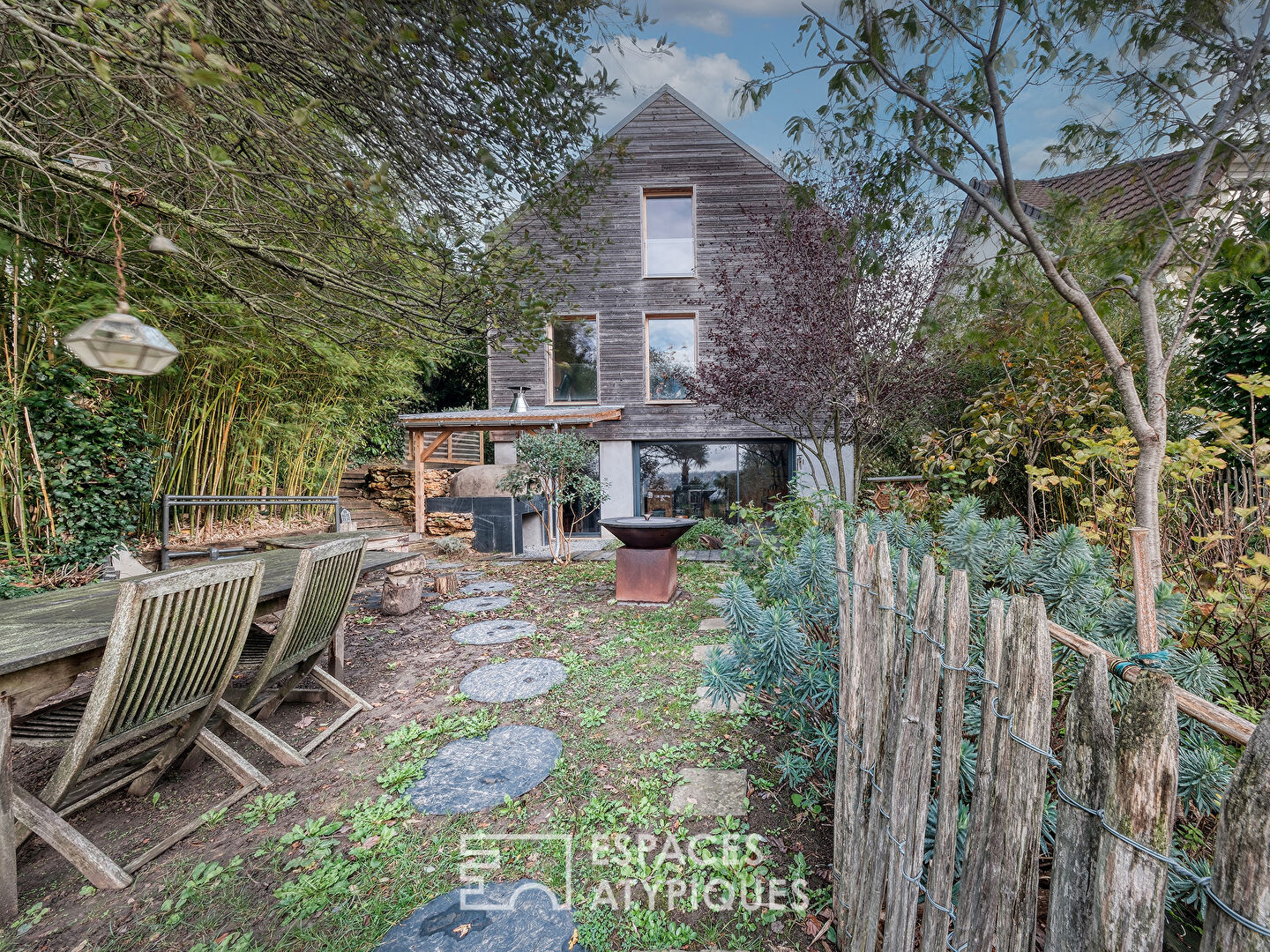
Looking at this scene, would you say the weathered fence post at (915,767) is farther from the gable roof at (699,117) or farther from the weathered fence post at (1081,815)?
the gable roof at (699,117)

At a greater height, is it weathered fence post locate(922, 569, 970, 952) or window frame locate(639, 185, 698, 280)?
window frame locate(639, 185, 698, 280)

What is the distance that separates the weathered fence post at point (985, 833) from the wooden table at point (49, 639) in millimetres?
2548

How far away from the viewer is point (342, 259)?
3.45 meters

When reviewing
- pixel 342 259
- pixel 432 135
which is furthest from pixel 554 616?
pixel 432 135

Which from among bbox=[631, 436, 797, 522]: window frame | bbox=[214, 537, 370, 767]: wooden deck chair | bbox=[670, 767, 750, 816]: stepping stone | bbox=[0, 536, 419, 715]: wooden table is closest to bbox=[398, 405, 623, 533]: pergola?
bbox=[631, 436, 797, 522]: window frame

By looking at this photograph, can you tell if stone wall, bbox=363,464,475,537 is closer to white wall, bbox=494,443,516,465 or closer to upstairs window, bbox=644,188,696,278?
white wall, bbox=494,443,516,465

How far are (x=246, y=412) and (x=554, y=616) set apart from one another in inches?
175

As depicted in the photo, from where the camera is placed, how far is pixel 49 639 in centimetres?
174

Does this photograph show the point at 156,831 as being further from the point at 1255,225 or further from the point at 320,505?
the point at 320,505

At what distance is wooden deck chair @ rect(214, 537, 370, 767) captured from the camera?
7.48ft

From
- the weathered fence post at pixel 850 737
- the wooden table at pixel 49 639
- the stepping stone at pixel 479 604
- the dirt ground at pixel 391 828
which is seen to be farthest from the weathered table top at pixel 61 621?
the weathered fence post at pixel 850 737

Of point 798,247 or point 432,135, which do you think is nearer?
point 432,135

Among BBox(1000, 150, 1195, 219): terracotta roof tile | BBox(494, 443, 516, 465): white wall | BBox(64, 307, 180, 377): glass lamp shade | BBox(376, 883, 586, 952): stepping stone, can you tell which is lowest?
BBox(376, 883, 586, 952): stepping stone

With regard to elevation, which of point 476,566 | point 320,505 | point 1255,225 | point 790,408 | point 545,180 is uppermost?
point 545,180
